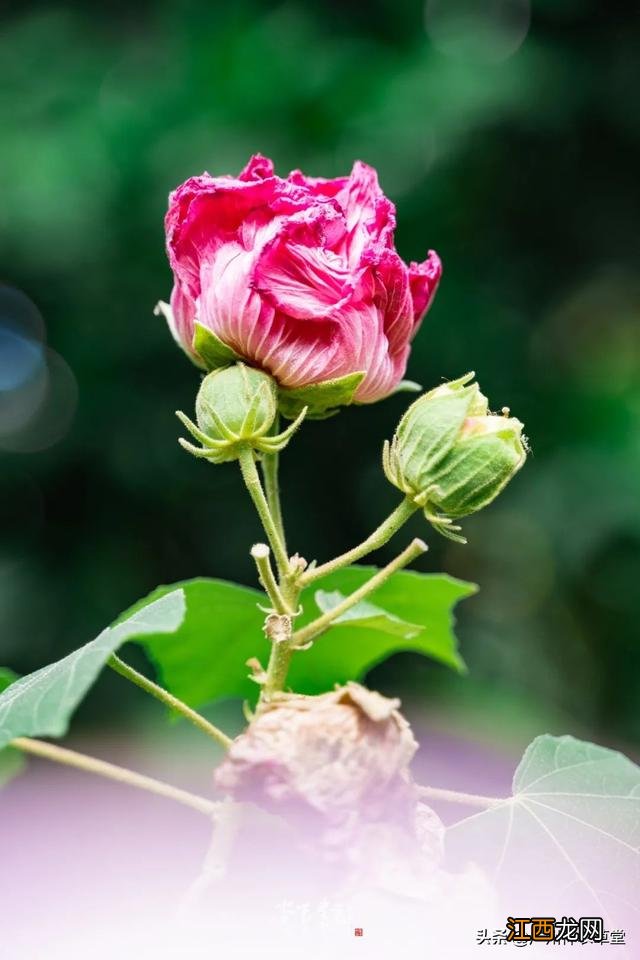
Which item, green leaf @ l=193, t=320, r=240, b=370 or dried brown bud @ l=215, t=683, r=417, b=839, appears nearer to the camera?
dried brown bud @ l=215, t=683, r=417, b=839

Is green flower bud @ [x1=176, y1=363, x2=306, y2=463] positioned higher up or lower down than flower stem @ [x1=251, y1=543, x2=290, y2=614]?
higher up

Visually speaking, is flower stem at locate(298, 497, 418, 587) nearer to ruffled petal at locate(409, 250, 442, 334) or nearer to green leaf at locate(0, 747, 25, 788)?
ruffled petal at locate(409, 250, 442, 334)

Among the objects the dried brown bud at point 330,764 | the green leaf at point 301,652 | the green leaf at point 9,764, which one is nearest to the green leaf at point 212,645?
the green leaf at point 301,652

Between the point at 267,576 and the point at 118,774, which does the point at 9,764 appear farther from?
the point at 267,576

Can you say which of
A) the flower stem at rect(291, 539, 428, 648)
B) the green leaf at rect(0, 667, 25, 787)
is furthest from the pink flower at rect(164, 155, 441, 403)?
the green leaf at rect(0, 667, 25, 787)

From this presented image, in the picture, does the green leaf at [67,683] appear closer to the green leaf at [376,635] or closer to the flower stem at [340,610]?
the flower stem at [340,610]

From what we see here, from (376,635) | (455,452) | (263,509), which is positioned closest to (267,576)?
(263,509)

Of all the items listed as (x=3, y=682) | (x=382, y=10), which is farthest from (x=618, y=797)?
(x=382, y=10)

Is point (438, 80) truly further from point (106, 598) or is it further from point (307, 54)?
point (106, 598)

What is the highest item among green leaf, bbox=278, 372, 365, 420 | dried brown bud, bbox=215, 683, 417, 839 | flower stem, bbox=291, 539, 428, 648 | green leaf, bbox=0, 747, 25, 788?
green leaf, bbox=278, 372, 365, 420
